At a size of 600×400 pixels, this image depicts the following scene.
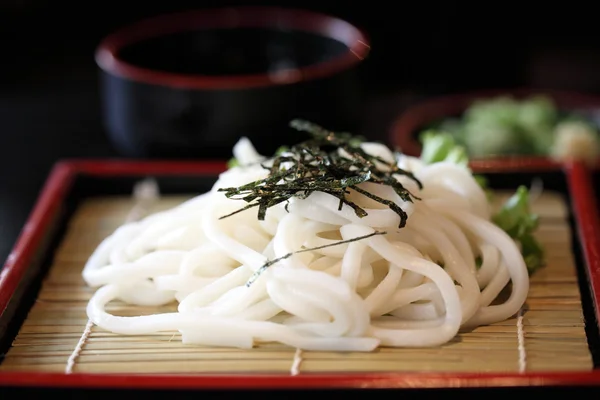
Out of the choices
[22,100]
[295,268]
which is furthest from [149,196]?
[22,100]

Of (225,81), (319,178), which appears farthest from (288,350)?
(225,81)

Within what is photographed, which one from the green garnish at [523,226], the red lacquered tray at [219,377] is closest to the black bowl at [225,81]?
the red lacquered tray at [219,377]

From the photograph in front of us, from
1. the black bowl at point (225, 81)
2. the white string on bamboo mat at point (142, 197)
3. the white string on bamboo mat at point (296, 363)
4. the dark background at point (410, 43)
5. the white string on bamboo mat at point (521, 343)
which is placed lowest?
the white string on bamboo mat at point (296, 363)

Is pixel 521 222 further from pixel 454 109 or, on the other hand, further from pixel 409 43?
pixel 409 43

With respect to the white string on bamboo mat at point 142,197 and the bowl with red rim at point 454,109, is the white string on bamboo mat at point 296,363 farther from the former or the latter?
the bowl with red rim at point 454,109

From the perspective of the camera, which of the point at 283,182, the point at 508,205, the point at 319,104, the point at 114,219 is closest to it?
the point at 283,182

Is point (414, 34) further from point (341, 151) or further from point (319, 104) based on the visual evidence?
point (341, 151)

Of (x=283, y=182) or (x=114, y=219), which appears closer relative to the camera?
(x=283, y=182)
